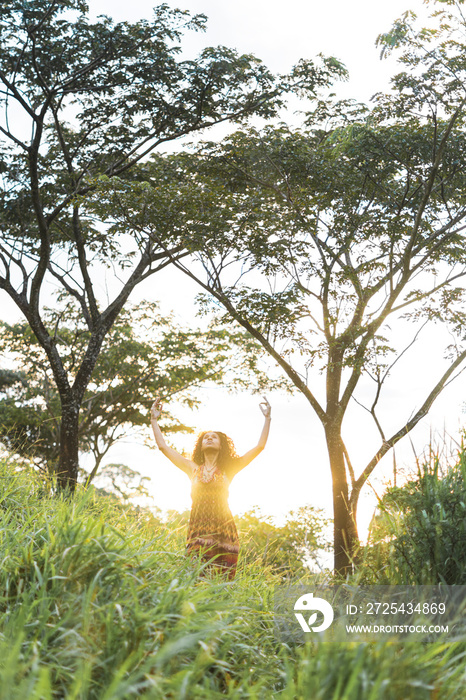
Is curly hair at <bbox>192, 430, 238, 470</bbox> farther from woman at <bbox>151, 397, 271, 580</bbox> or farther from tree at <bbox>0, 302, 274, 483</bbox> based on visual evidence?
tree at <bbox>0, 302, 274, 483</bbox>

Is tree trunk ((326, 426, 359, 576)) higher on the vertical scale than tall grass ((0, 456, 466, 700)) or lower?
higher

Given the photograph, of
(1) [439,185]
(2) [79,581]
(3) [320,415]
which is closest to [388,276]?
A: (1) [439,185]

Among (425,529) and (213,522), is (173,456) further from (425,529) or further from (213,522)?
(425,529)

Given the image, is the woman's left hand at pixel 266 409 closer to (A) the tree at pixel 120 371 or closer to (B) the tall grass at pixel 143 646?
(B) the tall grass at pixel 143 646

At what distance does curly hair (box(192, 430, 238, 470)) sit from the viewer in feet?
21.5

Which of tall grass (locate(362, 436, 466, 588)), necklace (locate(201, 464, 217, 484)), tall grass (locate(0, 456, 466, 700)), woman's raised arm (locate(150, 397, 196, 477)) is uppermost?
woman's raised arm (locate(150, 397, 196, 477))

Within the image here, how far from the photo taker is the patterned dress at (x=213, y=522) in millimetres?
5809

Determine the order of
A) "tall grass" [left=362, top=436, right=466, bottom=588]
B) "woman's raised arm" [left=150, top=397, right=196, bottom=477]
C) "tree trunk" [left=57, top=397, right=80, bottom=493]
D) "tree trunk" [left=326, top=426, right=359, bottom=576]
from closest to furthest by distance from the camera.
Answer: "tall grass" [left=362, top=436, right=466, bottom=588]
"woman's raised arm" [left=150, top=397, right=196, bottom=477]
"tree trunk" [left=326, top=426, right=359, bottom=576]
"tree trunk" [left=57, top=397, right=80, bottom=493]

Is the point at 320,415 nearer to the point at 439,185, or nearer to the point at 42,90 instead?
the point at 439,185

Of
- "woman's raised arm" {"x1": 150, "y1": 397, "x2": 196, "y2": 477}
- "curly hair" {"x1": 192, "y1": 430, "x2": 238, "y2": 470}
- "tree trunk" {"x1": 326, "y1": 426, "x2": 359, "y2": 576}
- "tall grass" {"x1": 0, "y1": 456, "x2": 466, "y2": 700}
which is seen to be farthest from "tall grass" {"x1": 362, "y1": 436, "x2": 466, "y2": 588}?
"tree trunk" {"x1": 326, "y1": 426, "x2": 359, "y2": 576}

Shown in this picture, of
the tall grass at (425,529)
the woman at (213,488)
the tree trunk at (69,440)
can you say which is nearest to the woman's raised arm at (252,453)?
the woman at (213,488)

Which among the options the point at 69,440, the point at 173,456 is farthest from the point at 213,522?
the point at 69,440

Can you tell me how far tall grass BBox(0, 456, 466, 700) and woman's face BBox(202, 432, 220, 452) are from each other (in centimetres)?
212

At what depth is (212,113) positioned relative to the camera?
44.1ft
